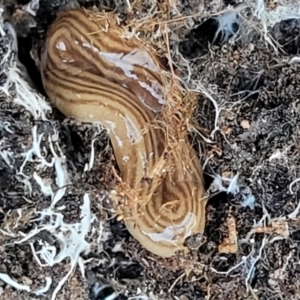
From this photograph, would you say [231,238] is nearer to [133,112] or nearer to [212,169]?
[212,169]

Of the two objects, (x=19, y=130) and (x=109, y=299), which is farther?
(x=109, y=299)

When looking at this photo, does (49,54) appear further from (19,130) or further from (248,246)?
(248,246)

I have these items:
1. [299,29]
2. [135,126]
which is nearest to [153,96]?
[135,126]

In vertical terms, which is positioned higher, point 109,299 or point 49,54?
point 49,54

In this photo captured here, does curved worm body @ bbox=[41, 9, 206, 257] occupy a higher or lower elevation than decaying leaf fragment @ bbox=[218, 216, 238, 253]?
higher
